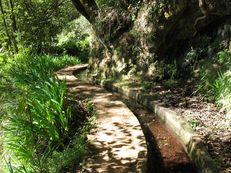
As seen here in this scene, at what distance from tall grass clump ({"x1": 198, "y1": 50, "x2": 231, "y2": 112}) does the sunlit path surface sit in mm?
1621

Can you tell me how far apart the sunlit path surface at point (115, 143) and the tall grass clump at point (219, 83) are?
1.62 metres

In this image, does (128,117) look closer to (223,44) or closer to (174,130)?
(174,130)

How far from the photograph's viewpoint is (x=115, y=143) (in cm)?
514

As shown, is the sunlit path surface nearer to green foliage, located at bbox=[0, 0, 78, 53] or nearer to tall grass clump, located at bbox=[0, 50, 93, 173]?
tall grass clump, located at bbox=[0, 50, 93, 173]

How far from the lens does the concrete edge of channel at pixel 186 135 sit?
4.40m

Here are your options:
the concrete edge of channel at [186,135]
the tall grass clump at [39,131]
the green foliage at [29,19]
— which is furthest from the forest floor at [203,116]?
the green foliage at [29,19]

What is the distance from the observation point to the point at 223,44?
7859 mm

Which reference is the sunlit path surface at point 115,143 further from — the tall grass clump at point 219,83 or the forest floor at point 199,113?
the tall grass clump at point 219,83

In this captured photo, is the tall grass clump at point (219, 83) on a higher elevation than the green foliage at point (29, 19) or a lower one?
lower

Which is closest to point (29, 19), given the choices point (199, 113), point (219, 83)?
point (219, 83)

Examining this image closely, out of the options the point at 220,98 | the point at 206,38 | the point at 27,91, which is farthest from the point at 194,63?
the point at 27,91

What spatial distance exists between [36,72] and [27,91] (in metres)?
1.34

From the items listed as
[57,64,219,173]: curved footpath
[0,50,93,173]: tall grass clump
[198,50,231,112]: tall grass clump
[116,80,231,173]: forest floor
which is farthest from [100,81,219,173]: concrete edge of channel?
[0,50,93,173]: tall grass clump

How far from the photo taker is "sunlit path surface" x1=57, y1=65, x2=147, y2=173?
4379mm
